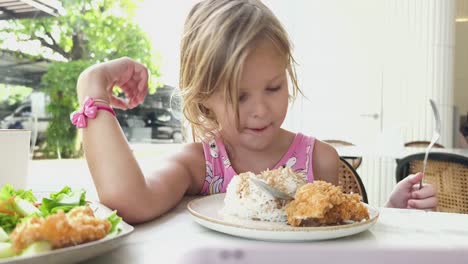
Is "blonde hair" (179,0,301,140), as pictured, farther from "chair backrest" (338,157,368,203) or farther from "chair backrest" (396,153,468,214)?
"chair backrest" (396,153,468,214)

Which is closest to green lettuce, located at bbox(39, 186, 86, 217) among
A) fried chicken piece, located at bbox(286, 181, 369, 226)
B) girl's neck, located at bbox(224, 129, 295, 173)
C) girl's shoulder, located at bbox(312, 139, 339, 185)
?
fried chicken piece, located at bbox(286, 181, 369, 226)

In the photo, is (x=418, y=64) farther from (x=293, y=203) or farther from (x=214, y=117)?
(x=293, y=203)

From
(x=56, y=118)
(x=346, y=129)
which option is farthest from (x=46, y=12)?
(x=346, y=129)

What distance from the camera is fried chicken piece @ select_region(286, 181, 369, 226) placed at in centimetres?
50

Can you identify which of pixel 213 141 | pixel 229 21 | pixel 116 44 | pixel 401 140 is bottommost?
pixel 401 140

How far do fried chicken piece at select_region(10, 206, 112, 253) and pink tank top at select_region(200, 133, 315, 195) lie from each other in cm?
59

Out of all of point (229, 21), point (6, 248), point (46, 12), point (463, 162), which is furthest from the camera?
point (46, 12)

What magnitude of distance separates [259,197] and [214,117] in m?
0.44

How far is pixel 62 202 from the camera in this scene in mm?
516

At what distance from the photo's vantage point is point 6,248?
0.36 meters

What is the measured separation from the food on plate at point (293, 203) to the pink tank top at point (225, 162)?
345 mm

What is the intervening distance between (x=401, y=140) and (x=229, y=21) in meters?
3.68

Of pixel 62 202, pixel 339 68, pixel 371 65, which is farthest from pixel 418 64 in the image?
pixel 62 202

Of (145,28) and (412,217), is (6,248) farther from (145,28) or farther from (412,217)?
(145,28)
